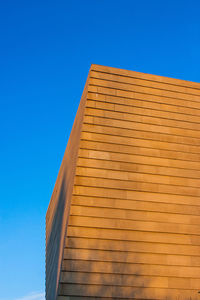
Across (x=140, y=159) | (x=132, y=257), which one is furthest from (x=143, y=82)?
(x=132, y=257)

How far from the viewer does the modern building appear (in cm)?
1200

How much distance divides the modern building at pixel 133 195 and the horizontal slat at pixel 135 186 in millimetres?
35

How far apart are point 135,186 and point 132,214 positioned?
40.0 inches

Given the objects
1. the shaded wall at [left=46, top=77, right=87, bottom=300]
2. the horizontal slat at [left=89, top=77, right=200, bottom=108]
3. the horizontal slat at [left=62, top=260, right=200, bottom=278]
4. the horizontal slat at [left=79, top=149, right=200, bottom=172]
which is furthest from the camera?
the horizontal slat at [left=89, top=77, right=200, bottom=108]

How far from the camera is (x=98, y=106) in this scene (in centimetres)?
1409

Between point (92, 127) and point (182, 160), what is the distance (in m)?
3.62

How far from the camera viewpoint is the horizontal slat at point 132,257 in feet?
39.0

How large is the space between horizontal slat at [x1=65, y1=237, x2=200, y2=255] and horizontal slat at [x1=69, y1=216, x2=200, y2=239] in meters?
0.45

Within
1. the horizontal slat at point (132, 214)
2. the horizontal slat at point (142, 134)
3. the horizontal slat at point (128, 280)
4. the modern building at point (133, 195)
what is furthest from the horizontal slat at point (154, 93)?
the horizontal slat at point (128, 280)

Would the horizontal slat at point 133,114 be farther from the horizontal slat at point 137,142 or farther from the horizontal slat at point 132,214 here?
the horizontal slat at point 132,214

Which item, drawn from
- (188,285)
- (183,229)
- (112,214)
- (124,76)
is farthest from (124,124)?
(188,285)

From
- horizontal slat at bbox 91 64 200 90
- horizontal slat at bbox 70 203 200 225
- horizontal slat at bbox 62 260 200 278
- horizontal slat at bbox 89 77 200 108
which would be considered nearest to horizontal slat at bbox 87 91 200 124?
horizontal slat at bbox 89 77 200 108

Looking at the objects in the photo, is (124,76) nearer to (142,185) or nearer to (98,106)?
(98,106)

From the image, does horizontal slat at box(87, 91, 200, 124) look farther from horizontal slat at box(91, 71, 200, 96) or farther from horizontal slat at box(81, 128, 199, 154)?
horizontal slat at box(81, 128, 199, 154)
